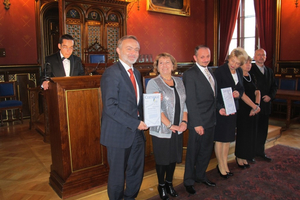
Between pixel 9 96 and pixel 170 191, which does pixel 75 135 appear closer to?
pixel 170 191

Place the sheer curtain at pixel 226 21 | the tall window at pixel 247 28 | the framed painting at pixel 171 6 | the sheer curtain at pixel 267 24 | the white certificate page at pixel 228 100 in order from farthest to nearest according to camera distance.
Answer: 1. the sheer curtain at pixel 226 21
2. the tall window at pixel 247 28
3. the framed painting at pixel 171 6
4. the sheer curtain at pixel 267 24
5. the white certificate page at pixel 228 100

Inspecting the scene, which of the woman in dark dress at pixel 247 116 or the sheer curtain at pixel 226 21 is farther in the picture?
the sheer curtain at pixel 226 21

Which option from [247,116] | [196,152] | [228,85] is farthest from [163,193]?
[247,116]

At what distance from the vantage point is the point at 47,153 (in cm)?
416

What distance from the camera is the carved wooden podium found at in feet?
8.63

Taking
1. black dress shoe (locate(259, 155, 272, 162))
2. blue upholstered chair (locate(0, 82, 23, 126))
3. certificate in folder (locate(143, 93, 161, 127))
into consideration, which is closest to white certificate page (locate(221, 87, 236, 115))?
certificate in folder (locate(143, 93, 161, 127))

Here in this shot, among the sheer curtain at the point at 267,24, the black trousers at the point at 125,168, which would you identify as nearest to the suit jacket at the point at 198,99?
the black trousers at the point at 125,168

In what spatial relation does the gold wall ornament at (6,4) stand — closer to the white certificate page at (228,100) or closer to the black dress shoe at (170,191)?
the white certificate page at (228,100)

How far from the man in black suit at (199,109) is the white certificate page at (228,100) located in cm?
17

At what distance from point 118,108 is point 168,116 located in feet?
2.04

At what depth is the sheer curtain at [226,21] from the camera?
855 centimetres

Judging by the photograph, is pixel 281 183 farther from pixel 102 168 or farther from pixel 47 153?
pixel 47 153

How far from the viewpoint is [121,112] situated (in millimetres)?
2031

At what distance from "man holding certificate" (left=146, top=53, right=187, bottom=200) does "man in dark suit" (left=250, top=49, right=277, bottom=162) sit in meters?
1.58
